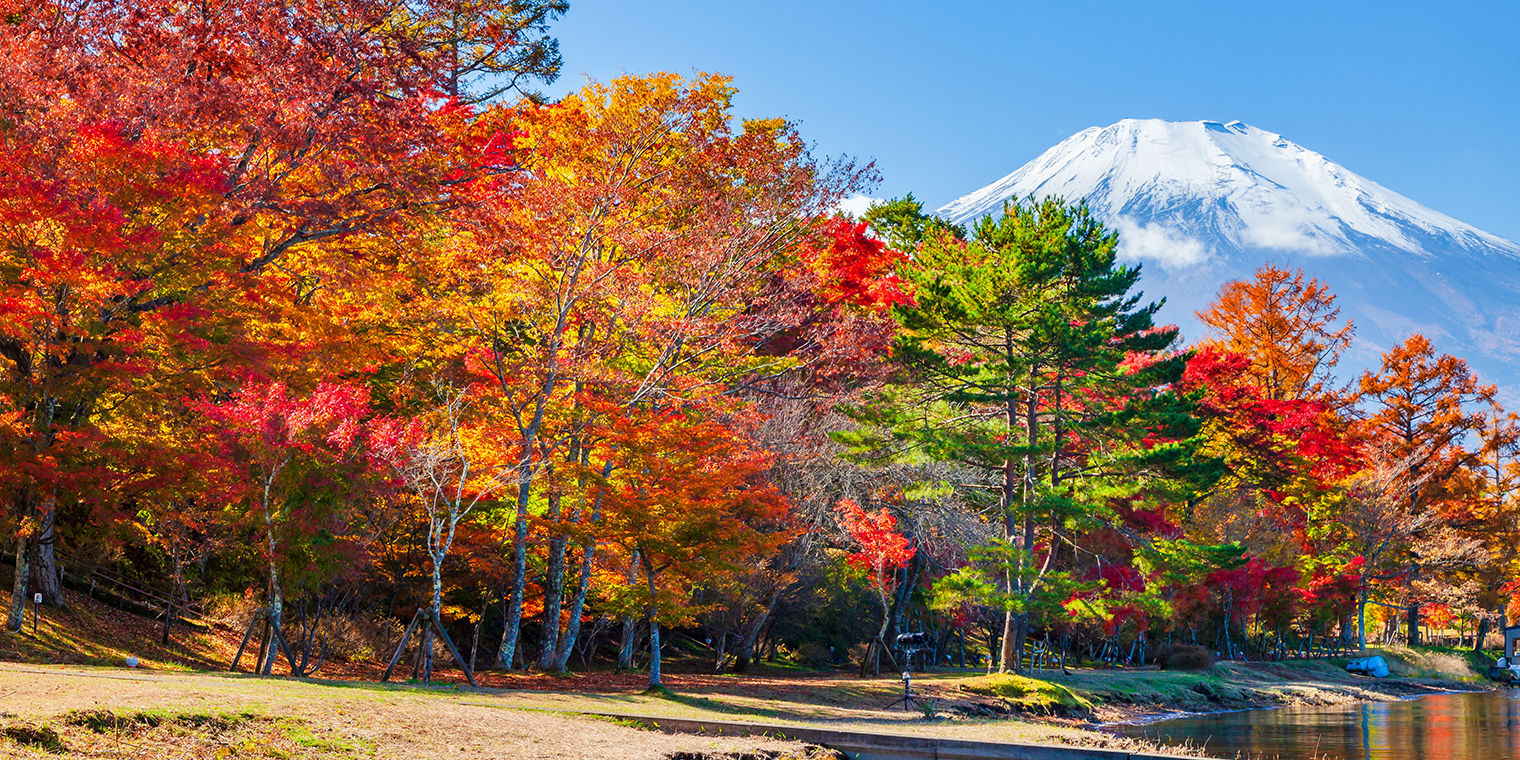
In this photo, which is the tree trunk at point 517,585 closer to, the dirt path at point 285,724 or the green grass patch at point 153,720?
the dirt path at point 285,724

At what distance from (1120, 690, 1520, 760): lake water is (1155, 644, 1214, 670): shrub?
4.90 metres

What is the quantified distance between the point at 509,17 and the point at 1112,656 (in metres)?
31.0

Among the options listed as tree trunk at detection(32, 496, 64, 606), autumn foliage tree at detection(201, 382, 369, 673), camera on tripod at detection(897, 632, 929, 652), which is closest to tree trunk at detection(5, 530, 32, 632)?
tree trunk at detection(32, 496, 64, 606)

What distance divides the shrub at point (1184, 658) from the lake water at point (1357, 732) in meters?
4.90

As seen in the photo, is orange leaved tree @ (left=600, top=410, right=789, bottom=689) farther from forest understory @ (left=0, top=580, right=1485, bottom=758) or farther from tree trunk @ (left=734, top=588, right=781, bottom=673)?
tree trunk @ (left=734, top=588, right=781, bottom=673)

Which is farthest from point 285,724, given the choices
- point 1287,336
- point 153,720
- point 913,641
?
point 1287,336

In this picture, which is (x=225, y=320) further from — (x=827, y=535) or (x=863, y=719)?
(x=827, y=535)

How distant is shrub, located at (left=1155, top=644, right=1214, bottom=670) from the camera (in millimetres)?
34344

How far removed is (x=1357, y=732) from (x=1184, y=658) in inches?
514

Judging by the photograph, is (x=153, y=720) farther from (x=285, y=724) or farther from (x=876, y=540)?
(x=876, y=540)

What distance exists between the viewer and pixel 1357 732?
21750 mm

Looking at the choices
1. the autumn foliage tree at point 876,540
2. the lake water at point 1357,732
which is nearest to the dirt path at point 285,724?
the lake water at point 1357,732

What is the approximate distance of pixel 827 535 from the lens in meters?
25.8

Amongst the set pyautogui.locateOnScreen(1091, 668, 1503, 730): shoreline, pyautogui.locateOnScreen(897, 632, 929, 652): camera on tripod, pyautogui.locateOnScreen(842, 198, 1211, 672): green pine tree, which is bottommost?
pyautogui.locateOnScreen(1091, 668, 1503, 730): shoreline
